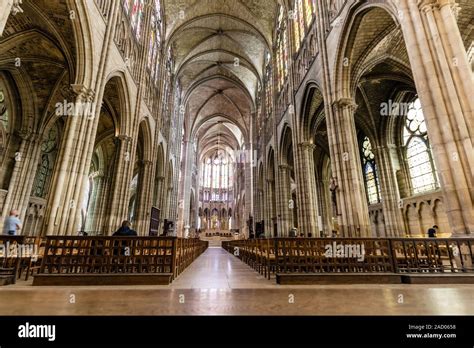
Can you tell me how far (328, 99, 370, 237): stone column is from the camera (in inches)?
300

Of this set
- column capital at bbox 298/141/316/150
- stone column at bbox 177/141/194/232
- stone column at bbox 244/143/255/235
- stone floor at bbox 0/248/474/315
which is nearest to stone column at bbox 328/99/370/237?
column capital at bbox 298/141/316/150

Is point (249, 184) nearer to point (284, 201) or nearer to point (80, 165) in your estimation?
point (284, 201)

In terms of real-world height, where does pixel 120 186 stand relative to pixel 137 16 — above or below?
below

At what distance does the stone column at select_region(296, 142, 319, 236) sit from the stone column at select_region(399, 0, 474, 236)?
22.0 feet

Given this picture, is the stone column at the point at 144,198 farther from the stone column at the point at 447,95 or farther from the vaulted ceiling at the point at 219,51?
the stone column at the point at 447,95

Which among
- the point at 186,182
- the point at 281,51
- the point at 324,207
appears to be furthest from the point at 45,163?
the point at 324,207

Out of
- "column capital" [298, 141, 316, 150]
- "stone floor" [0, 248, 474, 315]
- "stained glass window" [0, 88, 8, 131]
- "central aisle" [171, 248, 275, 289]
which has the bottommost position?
"central aisle" [171, 248, 275, 289]

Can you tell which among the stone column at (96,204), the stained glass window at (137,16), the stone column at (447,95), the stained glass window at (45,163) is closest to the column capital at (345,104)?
the stone column at (447,95)

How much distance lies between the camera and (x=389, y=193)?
14.7 meters

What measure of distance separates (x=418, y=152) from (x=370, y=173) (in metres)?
3.57

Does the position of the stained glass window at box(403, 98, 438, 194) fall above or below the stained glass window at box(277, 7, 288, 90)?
below

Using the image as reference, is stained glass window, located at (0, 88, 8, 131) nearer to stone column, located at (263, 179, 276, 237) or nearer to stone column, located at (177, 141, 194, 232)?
stone column, located at (263, 179, 276, 237)

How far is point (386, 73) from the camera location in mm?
12234

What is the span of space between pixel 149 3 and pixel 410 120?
17.3m
